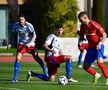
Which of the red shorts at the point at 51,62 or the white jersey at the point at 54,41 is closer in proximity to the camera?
the red shorts at the point at 51,62

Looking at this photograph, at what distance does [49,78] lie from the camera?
15641 millimetres

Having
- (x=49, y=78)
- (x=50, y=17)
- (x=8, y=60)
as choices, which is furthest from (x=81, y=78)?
(x=50, y=17)

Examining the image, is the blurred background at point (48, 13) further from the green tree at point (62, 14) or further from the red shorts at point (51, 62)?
the red shorts at point (51, 62)

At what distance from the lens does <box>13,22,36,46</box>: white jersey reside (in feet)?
54.2

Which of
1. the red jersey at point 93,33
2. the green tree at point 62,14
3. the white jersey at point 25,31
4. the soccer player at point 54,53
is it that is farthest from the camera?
the green tree at point 62,14

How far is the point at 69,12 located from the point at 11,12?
399cm

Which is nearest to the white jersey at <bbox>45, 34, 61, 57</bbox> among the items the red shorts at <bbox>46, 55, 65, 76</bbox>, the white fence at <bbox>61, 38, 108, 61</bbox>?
the red shorts at <bbox>46, 55, 65, 76</bbox>

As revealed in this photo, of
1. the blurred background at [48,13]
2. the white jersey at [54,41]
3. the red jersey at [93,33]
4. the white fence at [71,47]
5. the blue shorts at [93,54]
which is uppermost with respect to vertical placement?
the red jersey at [93,33]

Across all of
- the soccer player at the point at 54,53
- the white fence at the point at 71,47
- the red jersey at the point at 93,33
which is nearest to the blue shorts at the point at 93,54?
the red jersey at the point at 93,33

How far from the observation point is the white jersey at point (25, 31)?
54.2ft

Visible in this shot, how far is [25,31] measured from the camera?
16.6 metres

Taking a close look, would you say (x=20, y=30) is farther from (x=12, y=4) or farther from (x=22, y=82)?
(x=12, y=4)

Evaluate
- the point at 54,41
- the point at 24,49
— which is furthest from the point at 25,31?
the point at 54,41

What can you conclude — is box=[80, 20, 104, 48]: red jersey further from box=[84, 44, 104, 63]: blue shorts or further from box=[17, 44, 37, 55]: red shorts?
box=[17, 44, 37, 55]: red shorts
